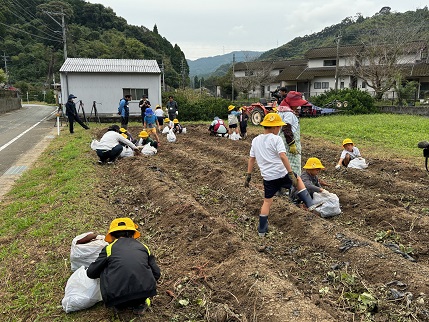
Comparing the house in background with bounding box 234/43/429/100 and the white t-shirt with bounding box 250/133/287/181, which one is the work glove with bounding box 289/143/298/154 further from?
the house in background with bounding box 234/43/429/100

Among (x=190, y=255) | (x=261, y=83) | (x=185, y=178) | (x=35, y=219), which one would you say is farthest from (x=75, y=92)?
(x=261, y=83)

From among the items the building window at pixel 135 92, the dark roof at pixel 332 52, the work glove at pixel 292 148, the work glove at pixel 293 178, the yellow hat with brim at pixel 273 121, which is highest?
the dark roof at pixel 332 52

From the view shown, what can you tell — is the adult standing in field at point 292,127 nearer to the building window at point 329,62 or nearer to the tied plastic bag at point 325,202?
the tied plastic bag at point 325,202

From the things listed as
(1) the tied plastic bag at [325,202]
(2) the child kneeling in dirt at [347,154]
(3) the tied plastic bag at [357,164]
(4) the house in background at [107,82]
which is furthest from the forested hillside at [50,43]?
(1) the tied plastic bag at [325,202]

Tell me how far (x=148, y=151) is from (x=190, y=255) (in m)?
6.36

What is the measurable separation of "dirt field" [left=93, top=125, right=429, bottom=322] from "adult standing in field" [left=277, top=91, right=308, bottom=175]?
2.47 feet

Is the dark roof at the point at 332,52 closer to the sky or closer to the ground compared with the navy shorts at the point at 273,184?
closer to the sky

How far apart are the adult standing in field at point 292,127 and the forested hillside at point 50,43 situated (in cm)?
4963

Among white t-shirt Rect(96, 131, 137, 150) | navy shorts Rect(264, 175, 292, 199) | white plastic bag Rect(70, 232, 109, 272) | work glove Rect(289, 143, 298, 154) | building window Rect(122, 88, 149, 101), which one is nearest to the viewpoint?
white plastic bag Rect(70, 232, 109, 272)

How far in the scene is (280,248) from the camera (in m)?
4.39

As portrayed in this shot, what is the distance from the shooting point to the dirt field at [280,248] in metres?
3.10

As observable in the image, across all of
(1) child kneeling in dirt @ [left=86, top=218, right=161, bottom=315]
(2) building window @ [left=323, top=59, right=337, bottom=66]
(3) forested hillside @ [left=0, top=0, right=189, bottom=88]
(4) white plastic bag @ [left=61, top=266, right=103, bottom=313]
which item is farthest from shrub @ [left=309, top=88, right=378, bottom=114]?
(3) forested hillside @ [left=0, top=0, right=189, bottom=88]

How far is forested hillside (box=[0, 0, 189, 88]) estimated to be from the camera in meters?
52.9

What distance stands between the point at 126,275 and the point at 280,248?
7.31 feet
